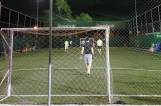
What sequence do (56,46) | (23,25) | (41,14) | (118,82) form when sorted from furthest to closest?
1. (41,14)
2. (23,25)
3. (56,46)
4. (118,82)

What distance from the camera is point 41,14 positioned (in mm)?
59250

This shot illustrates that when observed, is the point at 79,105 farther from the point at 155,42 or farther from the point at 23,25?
the point at 23,25

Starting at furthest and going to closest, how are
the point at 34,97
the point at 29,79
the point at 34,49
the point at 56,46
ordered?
the point at 34,49
the point at 56,46
the point at 29,79
the point at 34,97

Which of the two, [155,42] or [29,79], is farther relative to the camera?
[155,42]

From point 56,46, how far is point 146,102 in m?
21.8

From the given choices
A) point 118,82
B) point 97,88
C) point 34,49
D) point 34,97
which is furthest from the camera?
point 34,49

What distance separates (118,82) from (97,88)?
2148mm

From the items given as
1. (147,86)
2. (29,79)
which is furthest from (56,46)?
(147,86)

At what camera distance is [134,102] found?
43.3 feet

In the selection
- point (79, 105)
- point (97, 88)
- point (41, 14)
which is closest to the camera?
point (79, 105)

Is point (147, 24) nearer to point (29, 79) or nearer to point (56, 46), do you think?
point (56, 46)

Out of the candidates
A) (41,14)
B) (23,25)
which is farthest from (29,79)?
(41,14)

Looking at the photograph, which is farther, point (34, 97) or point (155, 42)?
point (155, 42)

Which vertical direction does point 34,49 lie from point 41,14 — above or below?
below
